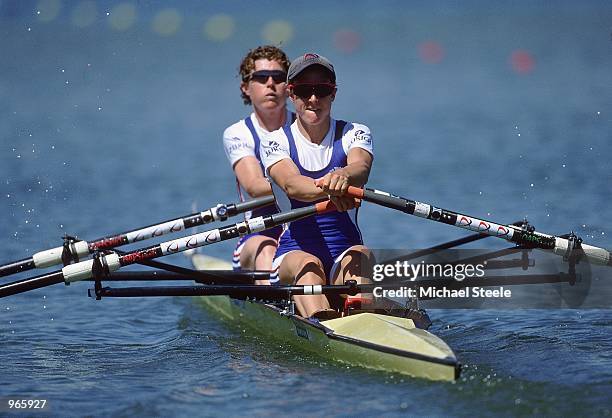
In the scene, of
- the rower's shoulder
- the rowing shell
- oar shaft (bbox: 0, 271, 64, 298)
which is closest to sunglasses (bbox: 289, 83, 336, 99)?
the rowing shell

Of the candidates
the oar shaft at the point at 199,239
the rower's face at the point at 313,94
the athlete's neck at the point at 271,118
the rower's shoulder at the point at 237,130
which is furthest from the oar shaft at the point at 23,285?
the athlete's neck at the point at 271,118

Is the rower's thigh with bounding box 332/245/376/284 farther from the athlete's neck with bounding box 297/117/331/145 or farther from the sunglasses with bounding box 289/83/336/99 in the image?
the sunglasses with bounding box 289/83/336/99

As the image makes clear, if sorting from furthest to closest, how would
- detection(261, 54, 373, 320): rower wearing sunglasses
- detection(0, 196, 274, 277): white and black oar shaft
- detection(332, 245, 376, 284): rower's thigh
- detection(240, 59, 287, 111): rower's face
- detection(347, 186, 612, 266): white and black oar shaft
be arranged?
detection(240, 59, 287, 111): rower's face, detection(0, 196, 274, 277): white and black oar shaft, detection(332, 245, 376, 284): rower's thigh, detection(261, 54, 373, 320): rower wearing sunglasses, detection(347, 186, 612, 266): white and black oar shaft

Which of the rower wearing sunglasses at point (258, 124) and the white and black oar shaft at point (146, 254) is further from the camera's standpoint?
the rower wearing sunglasses at point (258, 124)

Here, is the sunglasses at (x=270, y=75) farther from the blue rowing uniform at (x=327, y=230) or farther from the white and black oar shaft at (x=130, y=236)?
the blue rowing uniform at (x=327, y=230)

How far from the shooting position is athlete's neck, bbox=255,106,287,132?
376 inches

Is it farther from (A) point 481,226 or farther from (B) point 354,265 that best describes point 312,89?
(A) point 481,226

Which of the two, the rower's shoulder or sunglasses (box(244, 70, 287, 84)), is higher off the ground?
sunglasses (box(244, 70, 287, 84))

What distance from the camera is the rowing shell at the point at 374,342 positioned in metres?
6.51

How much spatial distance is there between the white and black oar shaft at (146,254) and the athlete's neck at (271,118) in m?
1.81

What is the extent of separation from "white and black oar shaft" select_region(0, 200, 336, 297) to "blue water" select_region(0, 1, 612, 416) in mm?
698

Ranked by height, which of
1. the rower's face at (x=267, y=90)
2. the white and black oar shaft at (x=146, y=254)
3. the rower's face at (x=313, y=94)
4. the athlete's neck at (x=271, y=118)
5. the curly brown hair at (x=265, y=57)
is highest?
the curly brown hair at (x=265, y=57)

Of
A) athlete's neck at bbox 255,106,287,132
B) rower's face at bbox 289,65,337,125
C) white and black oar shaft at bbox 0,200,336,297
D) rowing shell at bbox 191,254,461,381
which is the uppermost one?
athlete's neck at bbox 255,106,287,132

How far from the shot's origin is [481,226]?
25.9 ft
